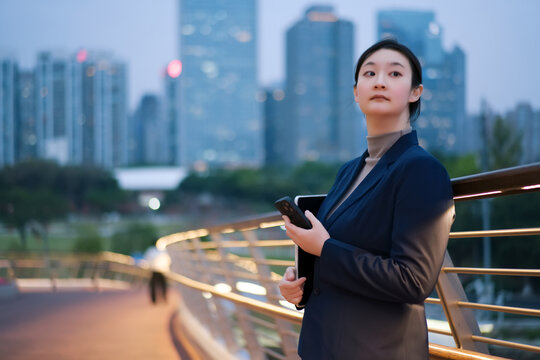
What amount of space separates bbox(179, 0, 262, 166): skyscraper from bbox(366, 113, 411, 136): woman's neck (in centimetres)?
16071

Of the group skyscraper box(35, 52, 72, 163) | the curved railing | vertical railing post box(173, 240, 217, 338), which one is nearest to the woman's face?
the curved railing

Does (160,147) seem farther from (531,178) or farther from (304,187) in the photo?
(531,178)

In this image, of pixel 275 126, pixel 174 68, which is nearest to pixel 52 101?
pixel 275 126

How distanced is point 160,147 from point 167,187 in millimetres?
81763

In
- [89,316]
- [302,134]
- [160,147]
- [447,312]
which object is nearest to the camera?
[447,312]

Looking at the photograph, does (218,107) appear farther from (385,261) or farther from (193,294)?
(385,261)

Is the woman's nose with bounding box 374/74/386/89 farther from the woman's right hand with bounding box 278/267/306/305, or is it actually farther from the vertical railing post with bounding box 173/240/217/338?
the vertical railing post with bounding box 173/240/217/338

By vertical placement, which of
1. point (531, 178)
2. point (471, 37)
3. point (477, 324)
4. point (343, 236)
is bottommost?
point (477, 324)

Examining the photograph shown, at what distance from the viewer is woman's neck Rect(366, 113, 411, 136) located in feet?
4.75

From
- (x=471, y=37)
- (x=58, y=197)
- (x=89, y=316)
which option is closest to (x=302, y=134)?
(x=471, y=37)

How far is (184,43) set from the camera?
179 m

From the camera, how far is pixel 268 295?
3209 millimetres

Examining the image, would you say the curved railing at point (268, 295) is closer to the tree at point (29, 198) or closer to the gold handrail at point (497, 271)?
the gold handrail at point (497, 271)

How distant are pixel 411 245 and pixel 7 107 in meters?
104
